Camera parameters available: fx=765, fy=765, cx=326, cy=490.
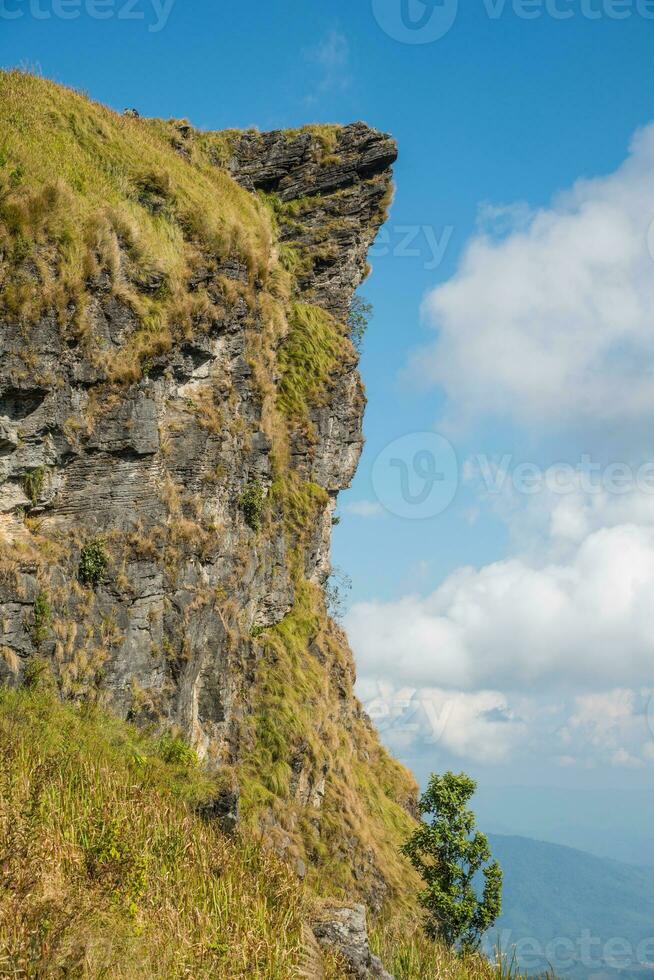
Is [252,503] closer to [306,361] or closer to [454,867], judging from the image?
[306,361]

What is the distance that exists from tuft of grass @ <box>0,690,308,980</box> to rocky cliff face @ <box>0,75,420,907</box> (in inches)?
166

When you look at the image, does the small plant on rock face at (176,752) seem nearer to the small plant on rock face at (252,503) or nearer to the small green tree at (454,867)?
the small plant on rock face at (252,503)

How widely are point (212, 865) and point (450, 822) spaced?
2155cm

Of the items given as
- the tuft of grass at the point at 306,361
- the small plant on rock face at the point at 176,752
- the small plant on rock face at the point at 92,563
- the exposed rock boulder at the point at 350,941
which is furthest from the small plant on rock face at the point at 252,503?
the exposed rock boulder at the point at 350,941

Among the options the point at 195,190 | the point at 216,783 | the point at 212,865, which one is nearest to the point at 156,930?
the point at 212,865

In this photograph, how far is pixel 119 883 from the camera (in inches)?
470

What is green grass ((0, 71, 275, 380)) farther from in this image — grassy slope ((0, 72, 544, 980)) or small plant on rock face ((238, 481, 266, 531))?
small plant on rock face ((238, 481, 266, 531))

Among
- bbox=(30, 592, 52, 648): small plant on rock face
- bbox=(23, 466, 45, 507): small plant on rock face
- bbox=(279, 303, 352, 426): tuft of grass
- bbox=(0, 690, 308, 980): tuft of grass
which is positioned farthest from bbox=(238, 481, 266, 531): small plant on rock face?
bbox=(0, 690, 308, 980): tuft of grass

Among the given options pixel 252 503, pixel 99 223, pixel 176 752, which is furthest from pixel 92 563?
pixel 99 223

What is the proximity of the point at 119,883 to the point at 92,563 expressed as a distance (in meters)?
11.3

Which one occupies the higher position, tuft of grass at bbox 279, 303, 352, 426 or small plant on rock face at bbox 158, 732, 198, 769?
tuft of grass at bbox 279, 303, 352, 426

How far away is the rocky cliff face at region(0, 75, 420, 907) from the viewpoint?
21.3 m

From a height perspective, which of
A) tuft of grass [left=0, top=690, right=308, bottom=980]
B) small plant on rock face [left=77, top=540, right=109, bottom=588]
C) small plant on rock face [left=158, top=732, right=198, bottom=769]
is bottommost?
tuft of grass [left=0, top=690, right=308, bottom=980]

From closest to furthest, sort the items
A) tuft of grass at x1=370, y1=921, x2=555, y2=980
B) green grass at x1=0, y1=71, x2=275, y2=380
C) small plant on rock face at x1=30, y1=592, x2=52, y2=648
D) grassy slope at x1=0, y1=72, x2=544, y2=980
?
grassy slope at x1=0, y1=72, x2=544, y2=980
tuft of grass at x1=370, y1=921, x2=555, y2=980
small plant on rock face at x1=30, y1=592, x2=52, y2=648
green grass at x1=0, y1=71, x2=275, y2=380
